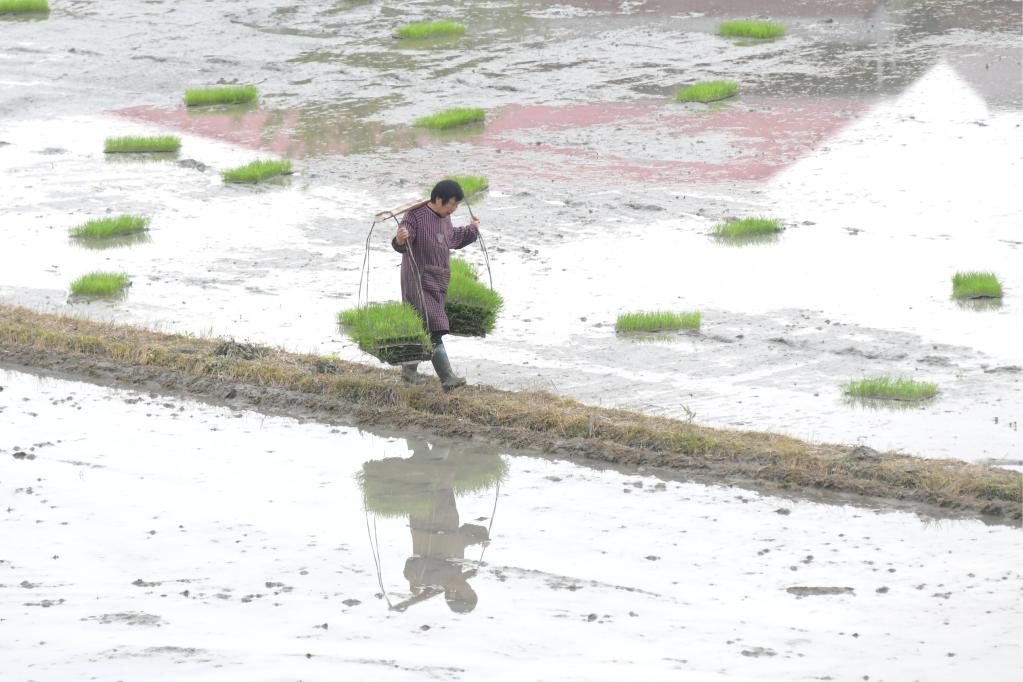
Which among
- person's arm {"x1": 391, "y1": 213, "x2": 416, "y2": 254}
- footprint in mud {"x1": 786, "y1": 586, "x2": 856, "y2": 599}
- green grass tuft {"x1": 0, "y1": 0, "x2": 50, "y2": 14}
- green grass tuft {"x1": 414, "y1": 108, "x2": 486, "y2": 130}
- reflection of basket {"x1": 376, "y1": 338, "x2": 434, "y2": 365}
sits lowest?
footprint in mud {"x1": 786, "y1": 586, "x2": 856, "y2": 599}

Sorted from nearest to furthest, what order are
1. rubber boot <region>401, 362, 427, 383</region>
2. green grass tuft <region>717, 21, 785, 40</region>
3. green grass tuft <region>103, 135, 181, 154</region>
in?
rubber boot <region>401, 362, 427, 383</region>, green grass tuft <region>103, 135, 181, 154</region>, green grass tuft <region>717, 21, 785, 40</region>

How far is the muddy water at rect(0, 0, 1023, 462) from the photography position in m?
8.94

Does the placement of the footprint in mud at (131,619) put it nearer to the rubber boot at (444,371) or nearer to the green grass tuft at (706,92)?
the rubber boot at (444,371)

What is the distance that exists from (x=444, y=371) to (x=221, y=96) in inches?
378

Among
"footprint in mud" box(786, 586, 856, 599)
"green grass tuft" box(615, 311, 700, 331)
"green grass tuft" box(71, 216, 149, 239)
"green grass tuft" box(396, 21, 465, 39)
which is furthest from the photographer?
"green grass tuft" box(396, 21, 465, 39)

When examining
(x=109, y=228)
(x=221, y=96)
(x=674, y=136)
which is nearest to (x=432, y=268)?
(x=109, y=228)

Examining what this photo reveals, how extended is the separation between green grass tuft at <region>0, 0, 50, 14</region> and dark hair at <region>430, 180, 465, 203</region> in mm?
15810

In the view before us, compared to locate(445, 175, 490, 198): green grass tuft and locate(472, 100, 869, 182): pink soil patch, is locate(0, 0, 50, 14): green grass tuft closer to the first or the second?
locate(472, 100, 869, 182): pink soil patch

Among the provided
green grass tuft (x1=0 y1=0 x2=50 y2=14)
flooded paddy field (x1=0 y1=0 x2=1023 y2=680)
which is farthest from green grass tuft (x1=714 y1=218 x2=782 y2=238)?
green grass tuft (x1=0 y1=0 x2=50 y2=14)

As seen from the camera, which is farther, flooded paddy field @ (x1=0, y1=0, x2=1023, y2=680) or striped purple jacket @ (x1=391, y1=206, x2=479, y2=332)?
striped purple jacket @ (x1=391, y1=206, x2=479, y2=332)

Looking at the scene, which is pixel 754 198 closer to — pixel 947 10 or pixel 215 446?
pixel 215 446

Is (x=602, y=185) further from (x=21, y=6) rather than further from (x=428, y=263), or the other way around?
(x=21, y=6)

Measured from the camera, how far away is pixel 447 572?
6.26 metres

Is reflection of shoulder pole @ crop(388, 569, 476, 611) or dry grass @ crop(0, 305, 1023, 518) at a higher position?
dry grass @ crop(0, 305, 1023, 518)
